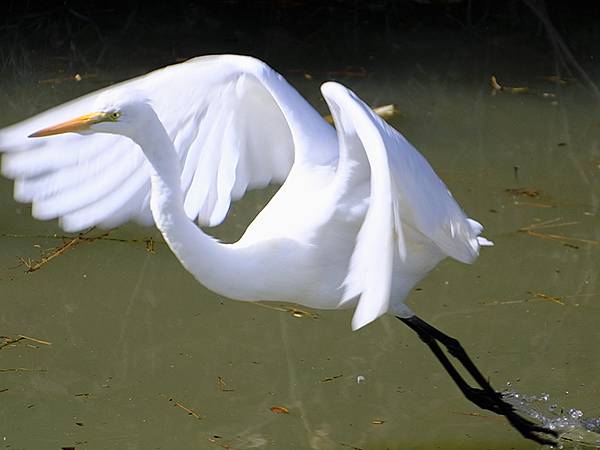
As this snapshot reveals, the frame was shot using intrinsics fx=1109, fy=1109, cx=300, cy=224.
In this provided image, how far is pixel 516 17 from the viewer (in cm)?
517

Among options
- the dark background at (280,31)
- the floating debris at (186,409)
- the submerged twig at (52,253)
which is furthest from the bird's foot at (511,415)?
the dark background at (280,31)

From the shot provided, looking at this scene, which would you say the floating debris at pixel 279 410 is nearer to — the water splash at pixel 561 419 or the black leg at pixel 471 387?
the black leg at pixel 471 387

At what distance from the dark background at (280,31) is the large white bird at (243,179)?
6.54 feet

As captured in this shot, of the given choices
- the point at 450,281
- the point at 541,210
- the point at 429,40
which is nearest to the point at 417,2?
the point at 429,40

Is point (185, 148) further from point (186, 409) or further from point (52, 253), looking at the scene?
point (52, 253)

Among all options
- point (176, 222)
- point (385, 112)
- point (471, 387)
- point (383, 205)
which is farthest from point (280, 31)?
point (383, 205)

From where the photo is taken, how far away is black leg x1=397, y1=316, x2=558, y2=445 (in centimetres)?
266

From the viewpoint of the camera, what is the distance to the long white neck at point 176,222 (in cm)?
220

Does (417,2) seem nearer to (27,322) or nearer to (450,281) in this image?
(450,281)

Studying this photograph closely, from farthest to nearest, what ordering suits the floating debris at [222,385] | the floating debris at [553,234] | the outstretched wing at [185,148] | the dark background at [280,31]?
the dark background at [280,31] → the floating debris at [553,234] → the floating debris at [222,385] → the outstretched wing at [185,148]

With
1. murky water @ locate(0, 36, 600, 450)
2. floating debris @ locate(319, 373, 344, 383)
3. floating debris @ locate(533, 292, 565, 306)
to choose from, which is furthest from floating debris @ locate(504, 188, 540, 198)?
floating debris @ locate(319, 373, 344, 383)

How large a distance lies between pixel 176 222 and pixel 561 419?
1.10 meters

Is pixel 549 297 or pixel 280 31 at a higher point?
pixel 280 31

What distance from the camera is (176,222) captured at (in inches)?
88.6
